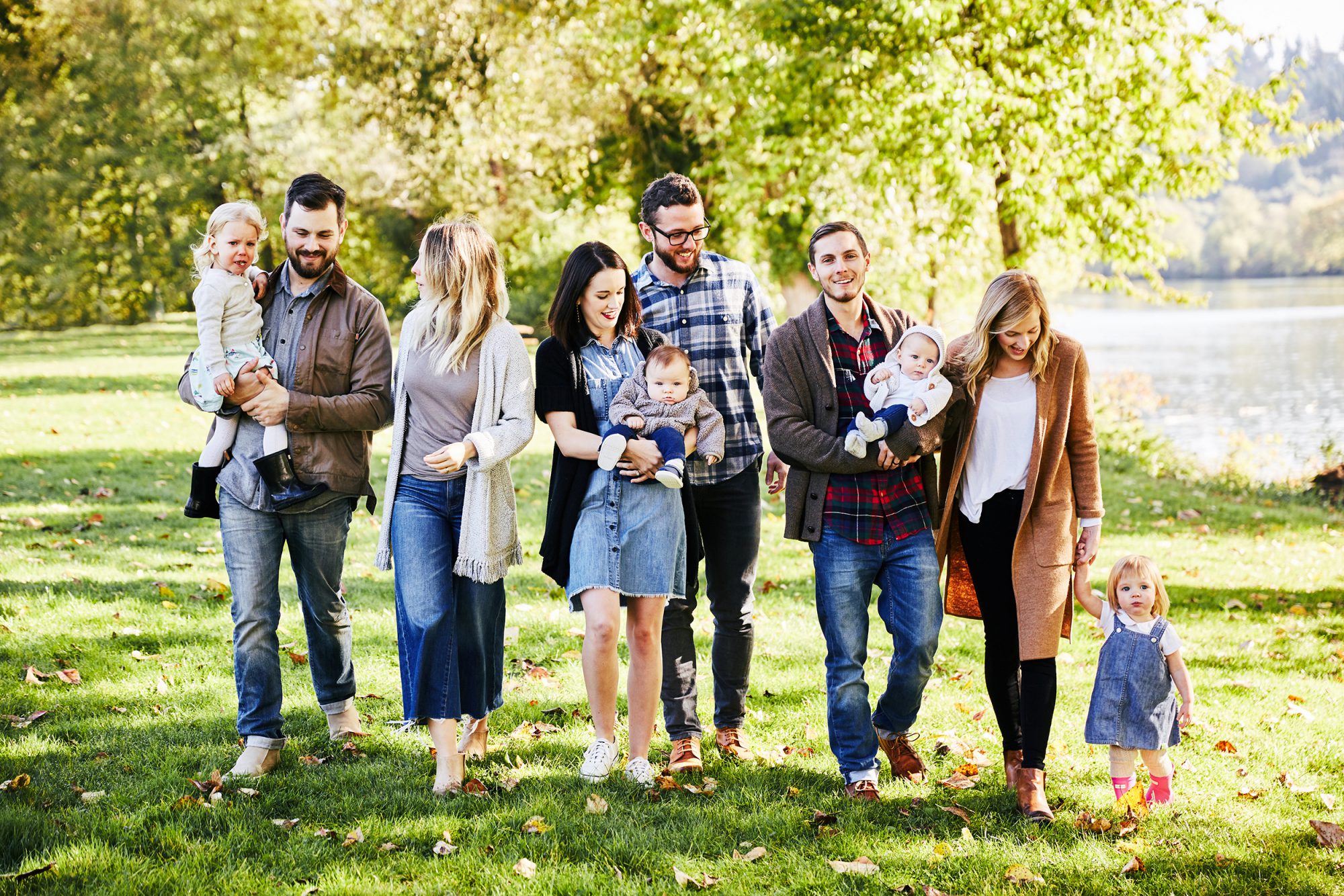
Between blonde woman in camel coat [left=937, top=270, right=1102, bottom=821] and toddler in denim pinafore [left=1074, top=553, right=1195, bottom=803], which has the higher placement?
blonde woman in camel coat [left=937, top=270, right=1102, bottom=821]

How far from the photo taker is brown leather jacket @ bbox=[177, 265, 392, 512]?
4.48 metres

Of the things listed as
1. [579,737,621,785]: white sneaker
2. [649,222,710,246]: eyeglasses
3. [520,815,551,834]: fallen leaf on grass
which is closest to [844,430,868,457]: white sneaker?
[649,222,710,246]: eyeglasses

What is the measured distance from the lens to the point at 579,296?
4.34 m

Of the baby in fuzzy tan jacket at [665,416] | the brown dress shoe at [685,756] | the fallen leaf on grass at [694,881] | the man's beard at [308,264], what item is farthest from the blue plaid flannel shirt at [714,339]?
the fallen leaf on grass at [694,881]

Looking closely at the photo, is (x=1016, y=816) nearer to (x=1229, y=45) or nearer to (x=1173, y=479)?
(x=1173, y=479)

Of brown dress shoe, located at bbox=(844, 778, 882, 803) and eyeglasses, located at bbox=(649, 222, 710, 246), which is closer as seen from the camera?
brown dress shoe, located at bbox=(844, 778, 882, 803)

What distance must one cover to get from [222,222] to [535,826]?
2622 millimetres

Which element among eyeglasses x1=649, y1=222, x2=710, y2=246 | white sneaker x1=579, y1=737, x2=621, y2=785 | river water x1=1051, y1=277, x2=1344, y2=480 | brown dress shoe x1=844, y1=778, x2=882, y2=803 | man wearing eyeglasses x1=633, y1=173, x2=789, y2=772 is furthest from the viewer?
river water x1=1051, y1=277, x2=1344, y2=480

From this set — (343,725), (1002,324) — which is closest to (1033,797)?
(1002,324)

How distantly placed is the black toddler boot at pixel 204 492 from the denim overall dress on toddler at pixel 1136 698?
143 inches

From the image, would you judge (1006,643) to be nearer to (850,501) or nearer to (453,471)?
(850,501)

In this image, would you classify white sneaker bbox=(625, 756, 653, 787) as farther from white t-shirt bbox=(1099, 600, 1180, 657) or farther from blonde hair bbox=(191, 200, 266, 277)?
blonde hair bbox=(191, 200, 266, 277)

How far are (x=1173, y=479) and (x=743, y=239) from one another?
33.4 ft

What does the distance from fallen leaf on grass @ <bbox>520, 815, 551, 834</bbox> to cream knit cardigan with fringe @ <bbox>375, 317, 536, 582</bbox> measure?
3.06 feet
